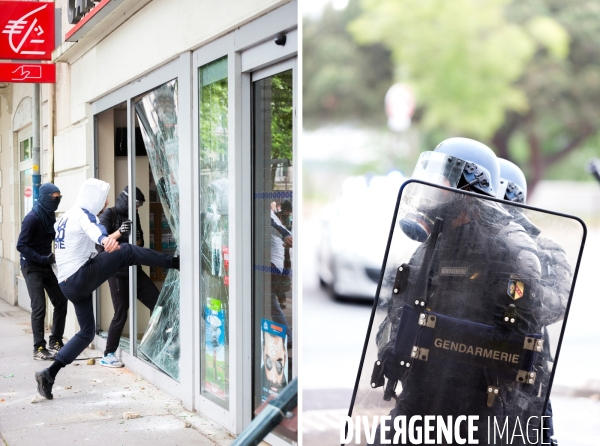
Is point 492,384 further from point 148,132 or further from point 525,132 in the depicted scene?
point 148,132

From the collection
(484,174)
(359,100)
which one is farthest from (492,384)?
(359,100)

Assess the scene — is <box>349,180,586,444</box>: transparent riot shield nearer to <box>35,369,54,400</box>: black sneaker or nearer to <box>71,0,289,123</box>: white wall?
<box>71,0,289,123</box>: white wall

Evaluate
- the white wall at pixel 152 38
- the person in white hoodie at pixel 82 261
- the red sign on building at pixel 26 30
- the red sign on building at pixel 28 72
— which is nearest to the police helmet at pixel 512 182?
the white wall at pixel 152 38

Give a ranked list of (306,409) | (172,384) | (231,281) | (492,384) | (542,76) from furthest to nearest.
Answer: (542,76) < (172,384) < (306,409) < (231,281) < (492,384)

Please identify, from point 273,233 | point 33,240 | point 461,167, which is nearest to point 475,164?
point 461,167

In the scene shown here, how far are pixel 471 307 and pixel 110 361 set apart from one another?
5124 mm

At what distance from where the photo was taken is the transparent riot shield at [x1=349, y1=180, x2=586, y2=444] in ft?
7.73

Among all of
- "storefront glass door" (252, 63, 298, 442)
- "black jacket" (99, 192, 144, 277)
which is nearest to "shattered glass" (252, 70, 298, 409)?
"storefront glass door" (252, 63, 298, 442)

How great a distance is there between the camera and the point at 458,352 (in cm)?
237

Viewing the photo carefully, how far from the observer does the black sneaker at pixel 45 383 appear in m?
5.68

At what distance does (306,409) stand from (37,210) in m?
3.61

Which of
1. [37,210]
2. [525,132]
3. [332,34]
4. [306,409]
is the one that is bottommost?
[306,409]

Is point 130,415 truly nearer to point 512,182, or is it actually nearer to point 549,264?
point 512,182

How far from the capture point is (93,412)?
537cm
